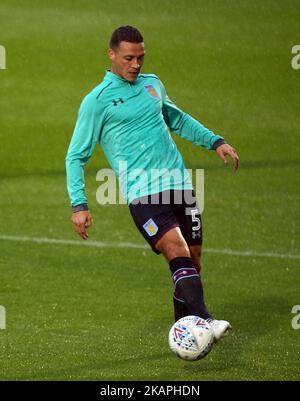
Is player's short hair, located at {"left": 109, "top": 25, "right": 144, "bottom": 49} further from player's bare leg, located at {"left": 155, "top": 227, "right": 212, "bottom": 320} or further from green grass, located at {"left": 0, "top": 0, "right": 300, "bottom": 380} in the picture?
green grass, located at {"left": 0, "top": 0, "right": 300, "bottom": 380}

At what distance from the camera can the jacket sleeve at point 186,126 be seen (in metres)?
9.24

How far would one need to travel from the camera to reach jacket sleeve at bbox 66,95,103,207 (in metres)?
8.64

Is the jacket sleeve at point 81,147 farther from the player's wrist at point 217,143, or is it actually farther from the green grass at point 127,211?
the green grass at point 127,211

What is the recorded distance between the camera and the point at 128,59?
28.7 ft

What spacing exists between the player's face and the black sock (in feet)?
4.79

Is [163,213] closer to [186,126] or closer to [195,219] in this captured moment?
[195,219]

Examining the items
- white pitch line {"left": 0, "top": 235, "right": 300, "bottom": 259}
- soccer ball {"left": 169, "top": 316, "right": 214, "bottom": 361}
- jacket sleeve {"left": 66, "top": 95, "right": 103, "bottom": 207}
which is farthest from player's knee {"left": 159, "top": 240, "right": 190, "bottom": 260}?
white pitch line {"left": 0, "top": 235, "right": 300, "bottom": 259}

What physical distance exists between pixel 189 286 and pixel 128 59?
5.82 feet

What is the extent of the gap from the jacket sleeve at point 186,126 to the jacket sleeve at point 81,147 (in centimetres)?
76

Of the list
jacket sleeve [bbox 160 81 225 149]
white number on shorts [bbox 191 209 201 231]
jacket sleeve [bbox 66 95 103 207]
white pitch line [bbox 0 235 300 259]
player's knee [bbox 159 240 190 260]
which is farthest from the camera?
white pitch line [bbox 0 235 300 259]

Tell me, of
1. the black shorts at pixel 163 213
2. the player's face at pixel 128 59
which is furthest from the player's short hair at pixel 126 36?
the black shorts at pixel 163 213

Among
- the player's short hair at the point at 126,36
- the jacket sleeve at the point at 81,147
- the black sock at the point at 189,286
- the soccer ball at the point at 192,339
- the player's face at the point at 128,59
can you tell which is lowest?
the soccer ball at the point at 192,339

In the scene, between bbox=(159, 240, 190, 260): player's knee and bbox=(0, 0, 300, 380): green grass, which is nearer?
bbox=(159, 240, 190, 260): player's knee

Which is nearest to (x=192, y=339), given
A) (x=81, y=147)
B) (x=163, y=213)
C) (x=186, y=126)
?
(x=163, y=213)
